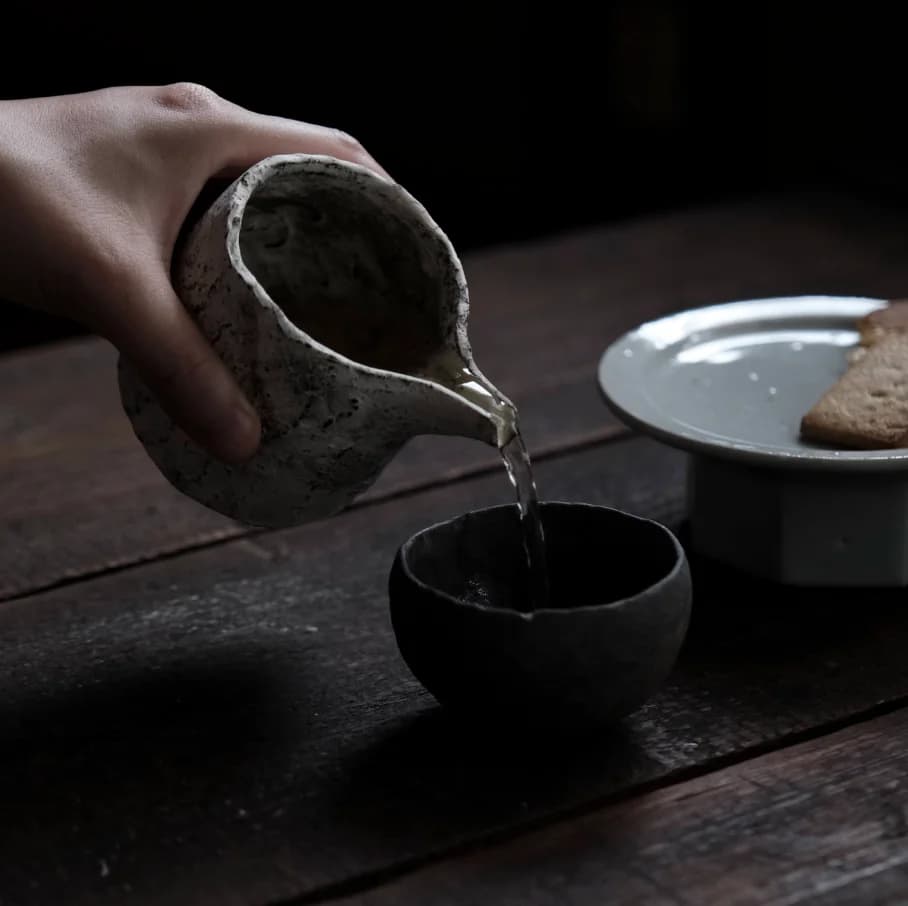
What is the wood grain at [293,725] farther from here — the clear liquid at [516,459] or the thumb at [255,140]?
the thumb at [255,140]

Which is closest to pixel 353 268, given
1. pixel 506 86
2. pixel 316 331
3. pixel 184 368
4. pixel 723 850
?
pixel 316 331

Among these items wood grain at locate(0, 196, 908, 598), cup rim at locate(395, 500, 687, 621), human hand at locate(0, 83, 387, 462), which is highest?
human hand at locate(0, 83, 387, 462)

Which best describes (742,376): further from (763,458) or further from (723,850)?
(723,850)

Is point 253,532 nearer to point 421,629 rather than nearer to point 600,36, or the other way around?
point 421,629

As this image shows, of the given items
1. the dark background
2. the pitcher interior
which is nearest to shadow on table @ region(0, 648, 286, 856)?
the pitcher interior

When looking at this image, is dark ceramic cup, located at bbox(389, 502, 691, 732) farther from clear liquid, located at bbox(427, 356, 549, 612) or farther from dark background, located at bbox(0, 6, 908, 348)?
dark background, located at bbox(0, 6, 908, 348)

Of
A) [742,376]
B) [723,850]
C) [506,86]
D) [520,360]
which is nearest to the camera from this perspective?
[723,850]

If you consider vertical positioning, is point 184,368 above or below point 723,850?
above
